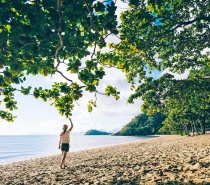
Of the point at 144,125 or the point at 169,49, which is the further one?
the point at 144,125

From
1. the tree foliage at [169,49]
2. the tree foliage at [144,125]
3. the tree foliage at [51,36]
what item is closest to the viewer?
the tree foliage at [51,36]

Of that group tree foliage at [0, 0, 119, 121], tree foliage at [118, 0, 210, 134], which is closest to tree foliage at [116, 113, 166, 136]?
tree foliage at [118, 0, 210, 134]

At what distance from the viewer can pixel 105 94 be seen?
21.5 feet

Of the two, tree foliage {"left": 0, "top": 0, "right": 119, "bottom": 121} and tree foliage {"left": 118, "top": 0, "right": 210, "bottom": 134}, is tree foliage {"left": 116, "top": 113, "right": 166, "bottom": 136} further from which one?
tree foliage {"left": 0, "top": 0, "right": 119, "bottom": 121}

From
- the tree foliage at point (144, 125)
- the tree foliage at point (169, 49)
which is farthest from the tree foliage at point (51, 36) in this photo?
the tree foliage at point (144, 125)

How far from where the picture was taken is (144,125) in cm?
16175

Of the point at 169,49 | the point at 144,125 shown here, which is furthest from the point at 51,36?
the point at 144,125

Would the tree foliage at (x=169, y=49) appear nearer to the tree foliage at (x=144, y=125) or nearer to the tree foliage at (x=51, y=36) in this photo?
the tree foliage at (x=51, y=36)

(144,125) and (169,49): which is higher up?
(169,49)

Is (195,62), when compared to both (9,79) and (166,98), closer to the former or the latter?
(166,98)

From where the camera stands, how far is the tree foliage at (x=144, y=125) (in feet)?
501

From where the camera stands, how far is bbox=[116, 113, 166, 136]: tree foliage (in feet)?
501

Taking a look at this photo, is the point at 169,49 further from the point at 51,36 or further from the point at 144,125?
the point at 144,125

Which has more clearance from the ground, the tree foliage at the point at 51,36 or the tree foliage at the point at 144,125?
the tree foliage at the point at 51,36
